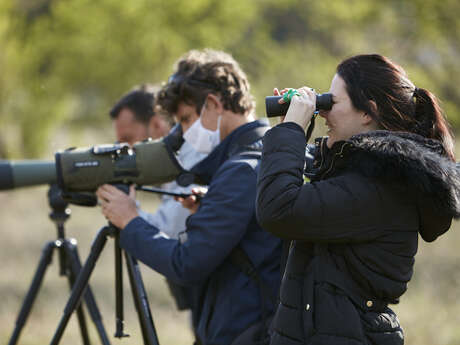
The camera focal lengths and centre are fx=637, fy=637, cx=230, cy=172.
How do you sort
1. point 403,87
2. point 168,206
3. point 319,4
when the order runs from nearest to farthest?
point 403,87 → point 168,206 → point 319,4

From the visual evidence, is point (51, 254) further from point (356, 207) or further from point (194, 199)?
point (356, 207)

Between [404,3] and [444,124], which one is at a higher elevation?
[404,3]

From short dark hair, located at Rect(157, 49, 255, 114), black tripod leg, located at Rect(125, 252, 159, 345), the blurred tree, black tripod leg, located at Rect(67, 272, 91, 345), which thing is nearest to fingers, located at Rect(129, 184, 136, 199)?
black tripod leg, located at Rect(125, 252, 159, 345)

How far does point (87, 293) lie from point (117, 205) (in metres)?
0.69

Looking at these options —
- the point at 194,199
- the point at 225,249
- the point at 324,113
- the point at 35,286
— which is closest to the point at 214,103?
the point at 194,199

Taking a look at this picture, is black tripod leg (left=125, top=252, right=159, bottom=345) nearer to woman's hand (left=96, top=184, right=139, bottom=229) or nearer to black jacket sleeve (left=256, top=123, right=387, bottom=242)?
woman's hand (left=96, top=184, right=139, bottom=229)

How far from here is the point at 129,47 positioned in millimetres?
14344

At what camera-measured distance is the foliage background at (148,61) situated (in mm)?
7090

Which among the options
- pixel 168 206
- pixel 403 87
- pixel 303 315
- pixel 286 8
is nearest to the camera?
pixel 303 315

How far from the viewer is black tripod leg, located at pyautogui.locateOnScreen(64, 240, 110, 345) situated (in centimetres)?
291

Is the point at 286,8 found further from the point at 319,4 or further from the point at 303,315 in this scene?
the point at 303,315

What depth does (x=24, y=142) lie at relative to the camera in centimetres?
1449

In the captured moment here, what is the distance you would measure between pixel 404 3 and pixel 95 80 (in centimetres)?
857

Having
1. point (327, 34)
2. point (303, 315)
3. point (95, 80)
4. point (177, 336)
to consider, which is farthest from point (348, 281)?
point (95, 80)
